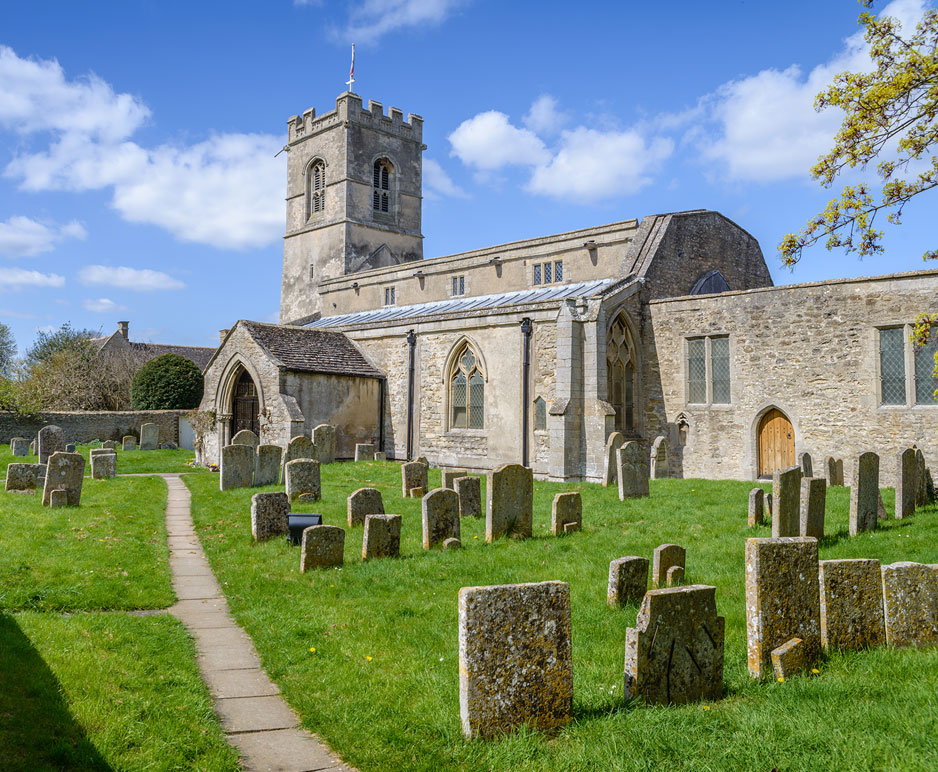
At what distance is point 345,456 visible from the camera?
23234 millimetres

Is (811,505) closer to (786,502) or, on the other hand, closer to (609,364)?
(786,502)

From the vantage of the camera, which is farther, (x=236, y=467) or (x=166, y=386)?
(x=166, y=386)

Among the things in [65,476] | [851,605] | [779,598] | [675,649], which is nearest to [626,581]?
[779,598]

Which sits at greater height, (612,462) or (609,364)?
(609,364)

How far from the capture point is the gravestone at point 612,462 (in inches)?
630

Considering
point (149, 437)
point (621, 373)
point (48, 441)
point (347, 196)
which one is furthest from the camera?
point (347, 196)

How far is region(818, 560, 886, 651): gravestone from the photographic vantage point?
511cm

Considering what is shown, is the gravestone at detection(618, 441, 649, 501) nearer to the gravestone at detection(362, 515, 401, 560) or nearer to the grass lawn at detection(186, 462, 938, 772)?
the grass lawn at detection(186, 462, 938, 772)

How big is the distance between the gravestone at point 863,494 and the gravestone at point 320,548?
651cm

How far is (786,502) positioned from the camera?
9.30 m

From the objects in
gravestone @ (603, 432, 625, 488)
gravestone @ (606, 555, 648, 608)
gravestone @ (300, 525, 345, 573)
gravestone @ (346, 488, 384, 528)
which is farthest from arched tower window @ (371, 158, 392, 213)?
gravestone @ (606, 555, 648, 608)

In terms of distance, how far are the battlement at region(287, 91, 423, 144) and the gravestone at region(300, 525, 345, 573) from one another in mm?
31941

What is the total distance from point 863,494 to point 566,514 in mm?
3914

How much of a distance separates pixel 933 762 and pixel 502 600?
7.45 ft
